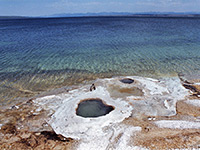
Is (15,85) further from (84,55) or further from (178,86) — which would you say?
(178,86)

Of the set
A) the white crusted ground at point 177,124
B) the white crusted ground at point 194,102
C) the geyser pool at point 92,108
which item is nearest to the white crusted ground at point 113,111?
the white crusted ground at point 177,124

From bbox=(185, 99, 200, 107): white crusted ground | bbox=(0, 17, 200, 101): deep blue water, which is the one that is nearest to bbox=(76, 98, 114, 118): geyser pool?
bbox=(0, 17, 200, 101): deep blue water

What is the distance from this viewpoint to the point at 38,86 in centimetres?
1559

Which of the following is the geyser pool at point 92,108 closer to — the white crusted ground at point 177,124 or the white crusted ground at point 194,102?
the white crusted ground at point 177,124

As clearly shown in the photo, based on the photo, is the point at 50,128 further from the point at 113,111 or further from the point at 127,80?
the point at 127,80

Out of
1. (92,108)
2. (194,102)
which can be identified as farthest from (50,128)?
(194,102)

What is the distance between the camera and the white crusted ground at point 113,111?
833 cm

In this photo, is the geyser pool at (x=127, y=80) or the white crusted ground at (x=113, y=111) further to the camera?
the geyser pool at (x=127, y=80)

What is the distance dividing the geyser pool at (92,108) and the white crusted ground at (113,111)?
0.33 metres

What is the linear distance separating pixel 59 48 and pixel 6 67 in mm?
10997

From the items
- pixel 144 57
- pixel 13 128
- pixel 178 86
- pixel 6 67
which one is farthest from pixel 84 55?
pixel 13 128

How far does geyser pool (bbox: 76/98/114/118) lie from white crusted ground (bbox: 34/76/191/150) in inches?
13.1

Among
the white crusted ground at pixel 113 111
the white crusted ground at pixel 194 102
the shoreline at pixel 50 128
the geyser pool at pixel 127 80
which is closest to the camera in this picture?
the shoreline at pixel 50 128

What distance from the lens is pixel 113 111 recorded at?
10570 mm
